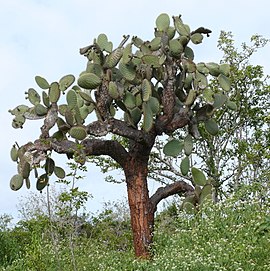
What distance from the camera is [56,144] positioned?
8086 millimetres

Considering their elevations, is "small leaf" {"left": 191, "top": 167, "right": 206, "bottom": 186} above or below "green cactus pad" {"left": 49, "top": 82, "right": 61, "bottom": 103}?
below

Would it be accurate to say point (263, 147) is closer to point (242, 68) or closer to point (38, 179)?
point (242, 68)

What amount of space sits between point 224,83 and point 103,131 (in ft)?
6.62

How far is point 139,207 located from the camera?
8289 millimetres

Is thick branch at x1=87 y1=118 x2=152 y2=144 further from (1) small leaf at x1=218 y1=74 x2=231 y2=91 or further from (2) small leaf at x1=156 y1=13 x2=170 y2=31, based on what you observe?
(2) small leaf at x1=156 y1=13 x2=170 y2=31

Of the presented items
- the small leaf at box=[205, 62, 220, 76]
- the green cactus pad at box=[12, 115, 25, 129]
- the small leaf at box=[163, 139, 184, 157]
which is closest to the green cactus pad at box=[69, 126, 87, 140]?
the green cactus pad at box=[12, 115, 25, 129]

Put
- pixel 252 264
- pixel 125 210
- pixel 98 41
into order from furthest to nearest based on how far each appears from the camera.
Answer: pixel 125 210
pixel 98 41
pixel 252 264

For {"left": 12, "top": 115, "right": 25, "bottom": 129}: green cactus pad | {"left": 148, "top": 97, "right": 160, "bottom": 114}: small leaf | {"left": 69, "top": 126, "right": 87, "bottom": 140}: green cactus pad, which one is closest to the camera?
{"left": 69, "top": 126, "right": 87, "bottom": 140}: green cactus pad

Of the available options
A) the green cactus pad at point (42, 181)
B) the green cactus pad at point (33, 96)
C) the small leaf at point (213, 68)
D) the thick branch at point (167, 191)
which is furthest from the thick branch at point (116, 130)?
the small leaf at point (213, 68)

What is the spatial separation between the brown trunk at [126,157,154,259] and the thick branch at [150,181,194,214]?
0.21 metres

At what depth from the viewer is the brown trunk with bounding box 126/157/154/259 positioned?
26.9 feet

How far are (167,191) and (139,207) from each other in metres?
0.65

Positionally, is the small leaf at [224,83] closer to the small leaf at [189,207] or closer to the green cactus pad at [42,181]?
the small leaf at [189,207]

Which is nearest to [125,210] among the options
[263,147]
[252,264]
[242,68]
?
[263,147]
